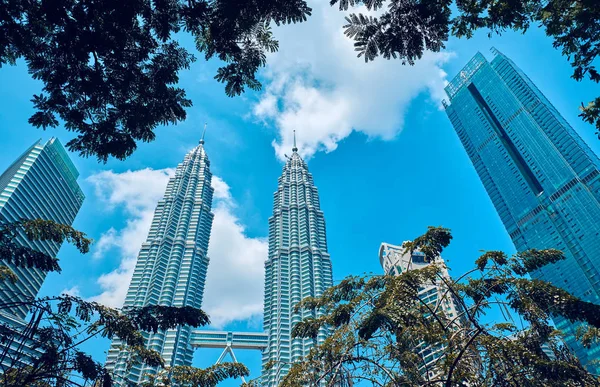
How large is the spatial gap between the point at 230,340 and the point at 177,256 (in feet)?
82.4

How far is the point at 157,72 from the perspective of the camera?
7.83 meters

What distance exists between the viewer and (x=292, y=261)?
315ft

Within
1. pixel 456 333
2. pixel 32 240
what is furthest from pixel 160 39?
pixel 456 333

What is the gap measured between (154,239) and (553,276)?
10053cm

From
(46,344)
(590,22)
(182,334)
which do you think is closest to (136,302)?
(182,334)

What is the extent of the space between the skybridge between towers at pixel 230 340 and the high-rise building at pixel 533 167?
6802 centimetres

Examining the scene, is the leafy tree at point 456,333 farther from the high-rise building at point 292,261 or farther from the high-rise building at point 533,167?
the high-rise building at point 533,167

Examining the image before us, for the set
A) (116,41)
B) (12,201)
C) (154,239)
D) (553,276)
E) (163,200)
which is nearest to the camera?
(116,41)

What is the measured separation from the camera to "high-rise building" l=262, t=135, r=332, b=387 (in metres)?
85.4

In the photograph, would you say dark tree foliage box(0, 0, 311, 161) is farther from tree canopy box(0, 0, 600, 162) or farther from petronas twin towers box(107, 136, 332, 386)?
petronas twin towers box(107, 136, 332, 386)

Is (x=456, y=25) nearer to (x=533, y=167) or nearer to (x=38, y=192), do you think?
(x=38, y=192)

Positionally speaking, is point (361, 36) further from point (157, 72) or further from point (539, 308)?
point (539, 308)

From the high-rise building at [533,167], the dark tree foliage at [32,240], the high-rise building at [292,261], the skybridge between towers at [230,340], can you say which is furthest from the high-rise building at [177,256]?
the high-rise building at [533,167]

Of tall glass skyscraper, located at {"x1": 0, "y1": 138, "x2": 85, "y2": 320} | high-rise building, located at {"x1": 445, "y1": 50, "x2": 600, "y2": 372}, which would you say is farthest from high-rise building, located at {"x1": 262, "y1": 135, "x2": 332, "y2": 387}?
high-rise building, located at {"x1": 445, "y1": 50, "x2": 600, "y2": 372}
